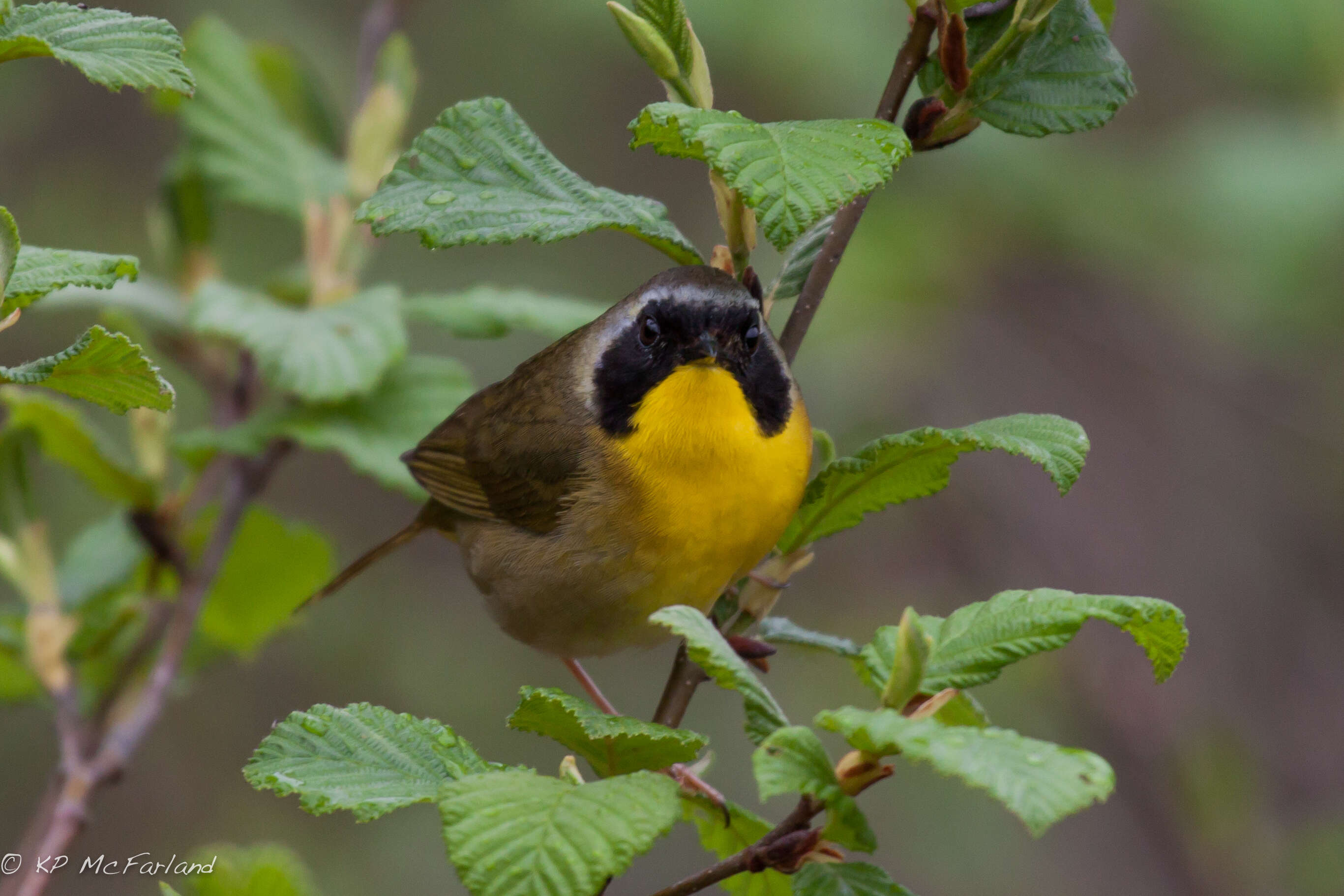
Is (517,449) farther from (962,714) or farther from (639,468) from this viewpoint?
(962,714)

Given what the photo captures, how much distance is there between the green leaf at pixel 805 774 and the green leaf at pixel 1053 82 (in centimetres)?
79

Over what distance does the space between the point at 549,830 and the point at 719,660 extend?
0.21 meters

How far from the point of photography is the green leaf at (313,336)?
2.57m

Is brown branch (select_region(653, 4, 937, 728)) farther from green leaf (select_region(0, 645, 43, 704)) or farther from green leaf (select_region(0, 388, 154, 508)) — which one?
green leaf (select_region(0, 645, 43, 704))

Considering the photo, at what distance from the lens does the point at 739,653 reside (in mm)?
2000

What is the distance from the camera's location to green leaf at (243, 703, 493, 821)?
1414mm

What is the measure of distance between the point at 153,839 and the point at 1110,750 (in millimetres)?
4344

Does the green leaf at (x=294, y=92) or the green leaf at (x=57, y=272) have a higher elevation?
the green leaf at (x=57, y=272)

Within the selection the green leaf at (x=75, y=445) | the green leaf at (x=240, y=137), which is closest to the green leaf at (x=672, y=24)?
the green leaf at (x=75, y=445)

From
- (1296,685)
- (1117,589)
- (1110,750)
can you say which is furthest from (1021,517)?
(1296,685)

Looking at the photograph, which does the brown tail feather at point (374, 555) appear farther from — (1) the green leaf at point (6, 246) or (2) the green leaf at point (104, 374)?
(1) the green leaf at point (6, 246)

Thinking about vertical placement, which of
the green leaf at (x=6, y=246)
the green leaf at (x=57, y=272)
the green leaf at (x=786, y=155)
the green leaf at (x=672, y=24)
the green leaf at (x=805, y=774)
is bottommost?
the green leaf at (x=805, y=774)

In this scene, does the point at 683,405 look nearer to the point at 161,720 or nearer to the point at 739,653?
the point at 739,653

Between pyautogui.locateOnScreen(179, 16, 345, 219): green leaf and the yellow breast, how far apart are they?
1041 mm
